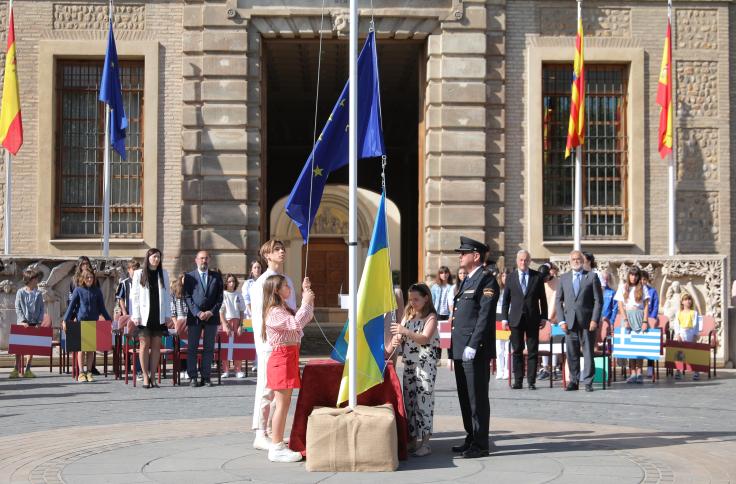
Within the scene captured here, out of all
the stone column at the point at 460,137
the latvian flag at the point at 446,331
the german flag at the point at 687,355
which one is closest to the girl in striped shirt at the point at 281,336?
the latvian flag at the point at 446,331

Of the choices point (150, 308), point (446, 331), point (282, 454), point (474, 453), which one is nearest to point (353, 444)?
point (282, 454)

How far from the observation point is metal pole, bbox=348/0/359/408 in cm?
984

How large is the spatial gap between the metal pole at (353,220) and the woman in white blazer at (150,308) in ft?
22.7

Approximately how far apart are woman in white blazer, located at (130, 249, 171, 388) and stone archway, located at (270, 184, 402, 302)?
22.1m

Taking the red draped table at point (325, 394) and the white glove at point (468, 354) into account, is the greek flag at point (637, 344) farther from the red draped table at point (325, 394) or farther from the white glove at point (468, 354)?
the red draped table at point (325, 394)

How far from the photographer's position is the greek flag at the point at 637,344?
696 inches

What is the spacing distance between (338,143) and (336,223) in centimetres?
2940

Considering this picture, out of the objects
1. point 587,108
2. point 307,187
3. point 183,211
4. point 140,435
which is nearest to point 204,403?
point 140,435

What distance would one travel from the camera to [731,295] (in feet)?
77.5

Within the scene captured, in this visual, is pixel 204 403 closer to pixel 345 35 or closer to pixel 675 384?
pixel 675 384

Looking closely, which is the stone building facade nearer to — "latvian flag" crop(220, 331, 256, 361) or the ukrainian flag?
"latvian flag" crop(220, 331, 256, 361)

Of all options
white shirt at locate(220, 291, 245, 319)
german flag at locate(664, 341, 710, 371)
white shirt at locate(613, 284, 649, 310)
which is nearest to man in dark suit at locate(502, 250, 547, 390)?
white shirt at locate(613, 284, 649, 310)

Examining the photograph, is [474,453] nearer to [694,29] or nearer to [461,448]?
[461,448]

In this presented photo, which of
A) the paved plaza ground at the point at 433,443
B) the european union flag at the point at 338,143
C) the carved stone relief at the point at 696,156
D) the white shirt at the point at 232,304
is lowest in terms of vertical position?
the paved plaza ground at the point at 433,443
